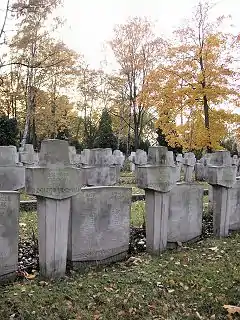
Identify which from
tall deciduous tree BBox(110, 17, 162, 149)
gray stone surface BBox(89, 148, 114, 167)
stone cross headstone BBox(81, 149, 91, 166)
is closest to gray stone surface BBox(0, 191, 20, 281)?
gray stone surface BBox(89, 148, 114, 167)

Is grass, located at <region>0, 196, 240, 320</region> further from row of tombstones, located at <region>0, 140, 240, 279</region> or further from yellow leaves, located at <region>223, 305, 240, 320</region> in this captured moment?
row of tombstones, located at <region>0, 140, 240, 279</region>

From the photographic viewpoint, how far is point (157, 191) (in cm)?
584

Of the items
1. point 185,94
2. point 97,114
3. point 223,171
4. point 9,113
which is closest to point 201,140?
point 185,94

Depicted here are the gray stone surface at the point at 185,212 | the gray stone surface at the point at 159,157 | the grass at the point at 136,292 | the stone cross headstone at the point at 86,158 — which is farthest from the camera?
the stone cross headstone at the point at 86,158

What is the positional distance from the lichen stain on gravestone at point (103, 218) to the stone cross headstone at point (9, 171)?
351 centimetres

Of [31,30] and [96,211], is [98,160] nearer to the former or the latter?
[96,211]

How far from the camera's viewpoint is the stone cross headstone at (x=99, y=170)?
8766 mm

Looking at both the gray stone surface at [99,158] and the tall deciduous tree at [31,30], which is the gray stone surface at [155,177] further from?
the tall deciduous tree at [31,30]

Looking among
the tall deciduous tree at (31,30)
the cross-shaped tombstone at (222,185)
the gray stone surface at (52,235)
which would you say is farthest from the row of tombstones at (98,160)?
the tall deciduous tree at (31,30)

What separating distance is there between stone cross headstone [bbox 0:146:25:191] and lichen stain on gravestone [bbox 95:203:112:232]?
3.51m

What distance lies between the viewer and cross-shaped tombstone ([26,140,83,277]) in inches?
181

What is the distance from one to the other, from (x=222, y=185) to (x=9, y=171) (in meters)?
4.42

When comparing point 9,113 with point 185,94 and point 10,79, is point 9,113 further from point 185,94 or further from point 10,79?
point 185,94

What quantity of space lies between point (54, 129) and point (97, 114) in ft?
35.5
